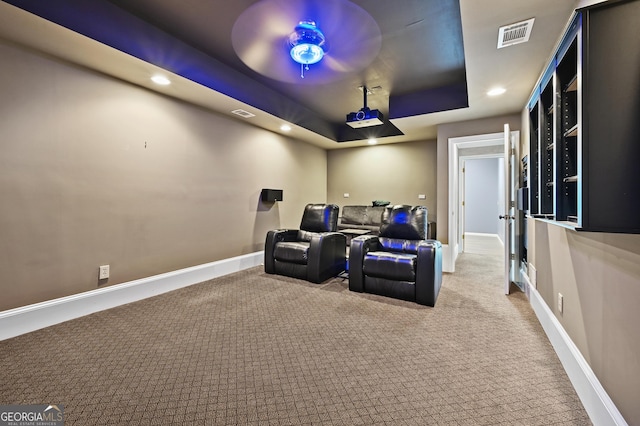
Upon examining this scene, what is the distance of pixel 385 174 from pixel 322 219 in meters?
2.79

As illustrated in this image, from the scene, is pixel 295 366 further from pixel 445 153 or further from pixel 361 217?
pixel 361 217

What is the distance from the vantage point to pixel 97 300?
2781 millimetres

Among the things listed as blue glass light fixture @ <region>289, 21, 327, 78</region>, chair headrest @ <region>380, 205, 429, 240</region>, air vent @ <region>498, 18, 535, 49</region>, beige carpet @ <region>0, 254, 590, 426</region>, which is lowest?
beige carpet @ <region>0, 254, 590, 426</region>

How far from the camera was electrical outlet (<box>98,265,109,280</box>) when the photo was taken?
2866mm

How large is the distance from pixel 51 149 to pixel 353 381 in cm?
323

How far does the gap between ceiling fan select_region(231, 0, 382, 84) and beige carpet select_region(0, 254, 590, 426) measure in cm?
270

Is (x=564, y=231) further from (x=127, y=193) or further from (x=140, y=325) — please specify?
(x=127, y=193)

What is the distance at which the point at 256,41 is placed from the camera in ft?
9.39

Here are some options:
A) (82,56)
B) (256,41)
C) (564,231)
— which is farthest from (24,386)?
(564,231)

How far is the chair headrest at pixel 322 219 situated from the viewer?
436 cm

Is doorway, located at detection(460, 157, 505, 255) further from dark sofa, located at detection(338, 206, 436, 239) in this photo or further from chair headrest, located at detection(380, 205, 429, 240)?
chair headrest, located at detection(380, 205, 429, 240)

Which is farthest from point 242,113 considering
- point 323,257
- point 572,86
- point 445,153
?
point 572,86

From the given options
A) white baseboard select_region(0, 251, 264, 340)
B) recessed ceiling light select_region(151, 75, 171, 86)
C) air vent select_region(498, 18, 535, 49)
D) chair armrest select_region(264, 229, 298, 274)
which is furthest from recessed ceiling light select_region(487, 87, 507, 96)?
white baseboard select_region(0, 251, 264, 340)

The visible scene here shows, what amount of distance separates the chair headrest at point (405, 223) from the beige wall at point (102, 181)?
238cm
